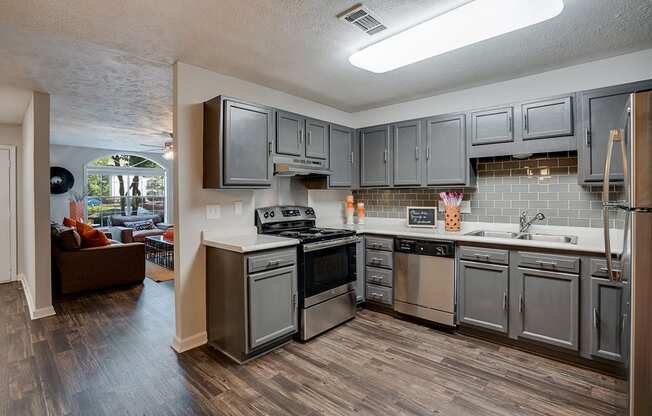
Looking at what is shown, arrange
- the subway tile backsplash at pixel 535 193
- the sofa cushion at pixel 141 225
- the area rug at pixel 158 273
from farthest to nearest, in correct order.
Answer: the sofa cushion at pixel 141 225, the area rug at pixel 158 273, the subway tile backsplash at pixel 535 193

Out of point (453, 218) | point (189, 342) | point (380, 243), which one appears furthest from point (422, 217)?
point (189, 342)

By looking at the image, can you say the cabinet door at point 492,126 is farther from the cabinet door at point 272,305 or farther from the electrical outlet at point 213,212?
the electrical outlet at point 213,212

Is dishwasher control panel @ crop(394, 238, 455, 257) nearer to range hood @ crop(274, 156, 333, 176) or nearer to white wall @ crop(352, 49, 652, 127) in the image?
range hood @ crop(274, 156, 333, 176)

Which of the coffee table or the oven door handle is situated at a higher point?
the oven door handle

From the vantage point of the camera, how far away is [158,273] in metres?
5.38

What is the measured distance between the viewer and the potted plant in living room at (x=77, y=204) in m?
7.24

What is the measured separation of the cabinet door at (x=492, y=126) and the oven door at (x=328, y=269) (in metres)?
1.60

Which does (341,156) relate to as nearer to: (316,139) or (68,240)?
(316,139)

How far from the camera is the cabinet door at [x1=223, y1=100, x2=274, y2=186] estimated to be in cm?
271

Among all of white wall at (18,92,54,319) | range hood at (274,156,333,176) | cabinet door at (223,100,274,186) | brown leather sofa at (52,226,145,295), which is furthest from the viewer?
brown leather sofa at (52,226,145,295)

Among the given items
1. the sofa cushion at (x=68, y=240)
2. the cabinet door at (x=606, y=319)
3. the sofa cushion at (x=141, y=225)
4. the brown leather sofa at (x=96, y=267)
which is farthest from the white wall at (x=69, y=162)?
the cabinet door at (x=606, y=319)

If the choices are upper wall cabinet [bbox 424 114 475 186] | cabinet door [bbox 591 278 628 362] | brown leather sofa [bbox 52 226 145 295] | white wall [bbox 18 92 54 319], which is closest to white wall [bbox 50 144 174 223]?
brown leather sofa [bbox 52 226 145 295]

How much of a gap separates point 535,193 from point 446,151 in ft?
3.01

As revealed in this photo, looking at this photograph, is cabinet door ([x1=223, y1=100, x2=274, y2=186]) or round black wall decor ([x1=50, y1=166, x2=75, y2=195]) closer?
cabinet door ([x1=223, y1=100, x2=274, y2=186])
